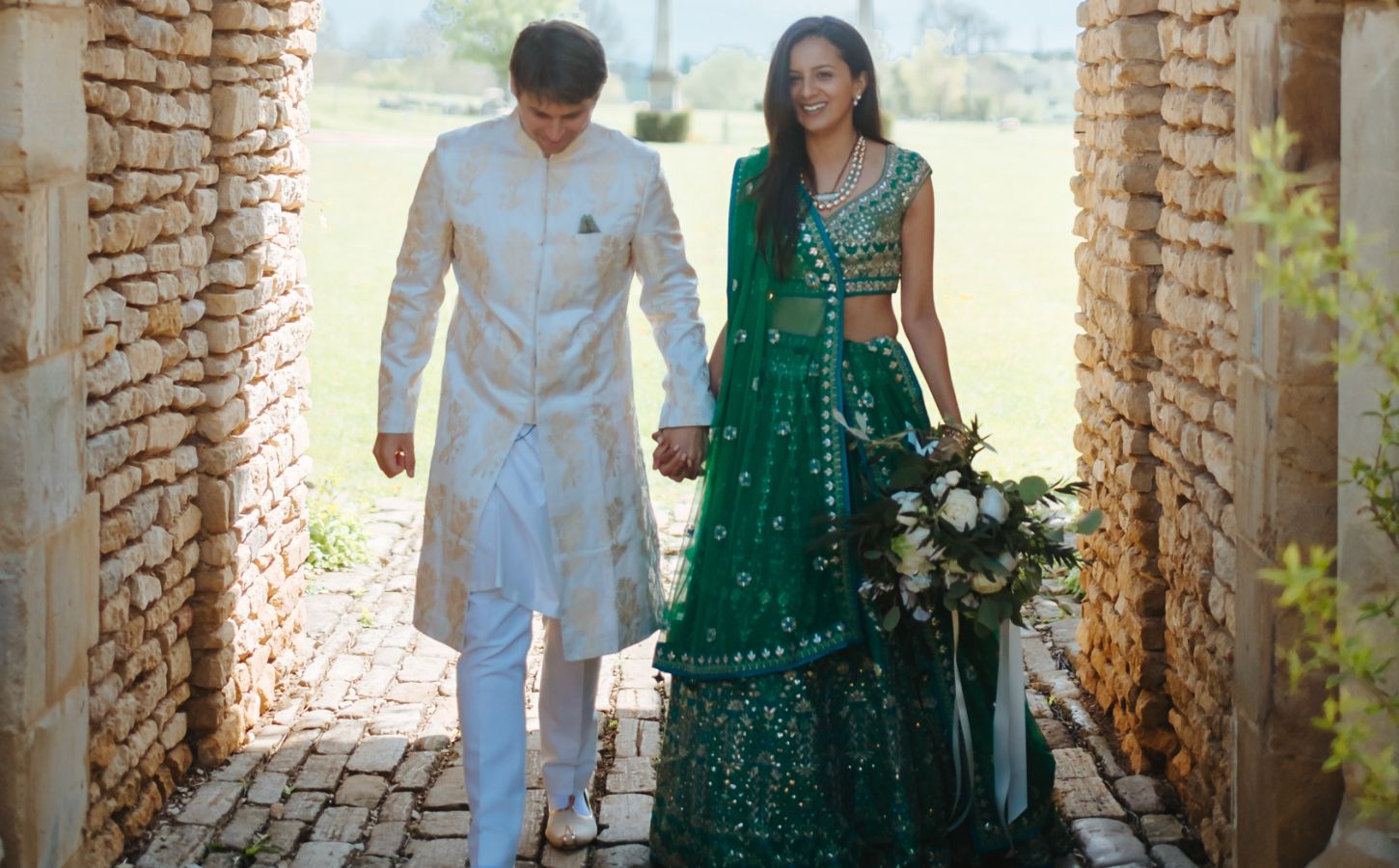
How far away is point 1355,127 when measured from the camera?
2.95 meters

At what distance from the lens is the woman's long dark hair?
12.8 ft

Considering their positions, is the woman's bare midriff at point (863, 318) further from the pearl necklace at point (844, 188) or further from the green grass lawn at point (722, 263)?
the green grass lawn at point (722, 263)

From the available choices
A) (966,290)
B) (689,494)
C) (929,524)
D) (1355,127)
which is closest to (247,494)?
(929,524)

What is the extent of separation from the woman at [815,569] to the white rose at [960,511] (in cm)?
31

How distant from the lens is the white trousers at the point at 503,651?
12.3ft

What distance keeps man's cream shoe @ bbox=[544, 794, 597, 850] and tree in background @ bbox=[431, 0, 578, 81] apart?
99.4 ft

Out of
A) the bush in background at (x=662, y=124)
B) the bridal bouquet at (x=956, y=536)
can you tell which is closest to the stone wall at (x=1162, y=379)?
the bridal bouquet at (x=956, y=536)

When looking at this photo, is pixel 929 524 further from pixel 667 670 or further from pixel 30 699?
pixel 30 699

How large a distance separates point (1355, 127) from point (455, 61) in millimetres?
33302

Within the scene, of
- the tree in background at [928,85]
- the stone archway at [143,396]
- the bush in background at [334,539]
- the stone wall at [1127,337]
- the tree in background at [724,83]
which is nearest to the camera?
the stone archway at [143,396]

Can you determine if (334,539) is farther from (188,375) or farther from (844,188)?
(844,188)

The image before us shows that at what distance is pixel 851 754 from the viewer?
3.92 metres

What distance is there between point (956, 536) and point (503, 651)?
1035mm

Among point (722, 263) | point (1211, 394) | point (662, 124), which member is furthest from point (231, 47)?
point (662, 124)
